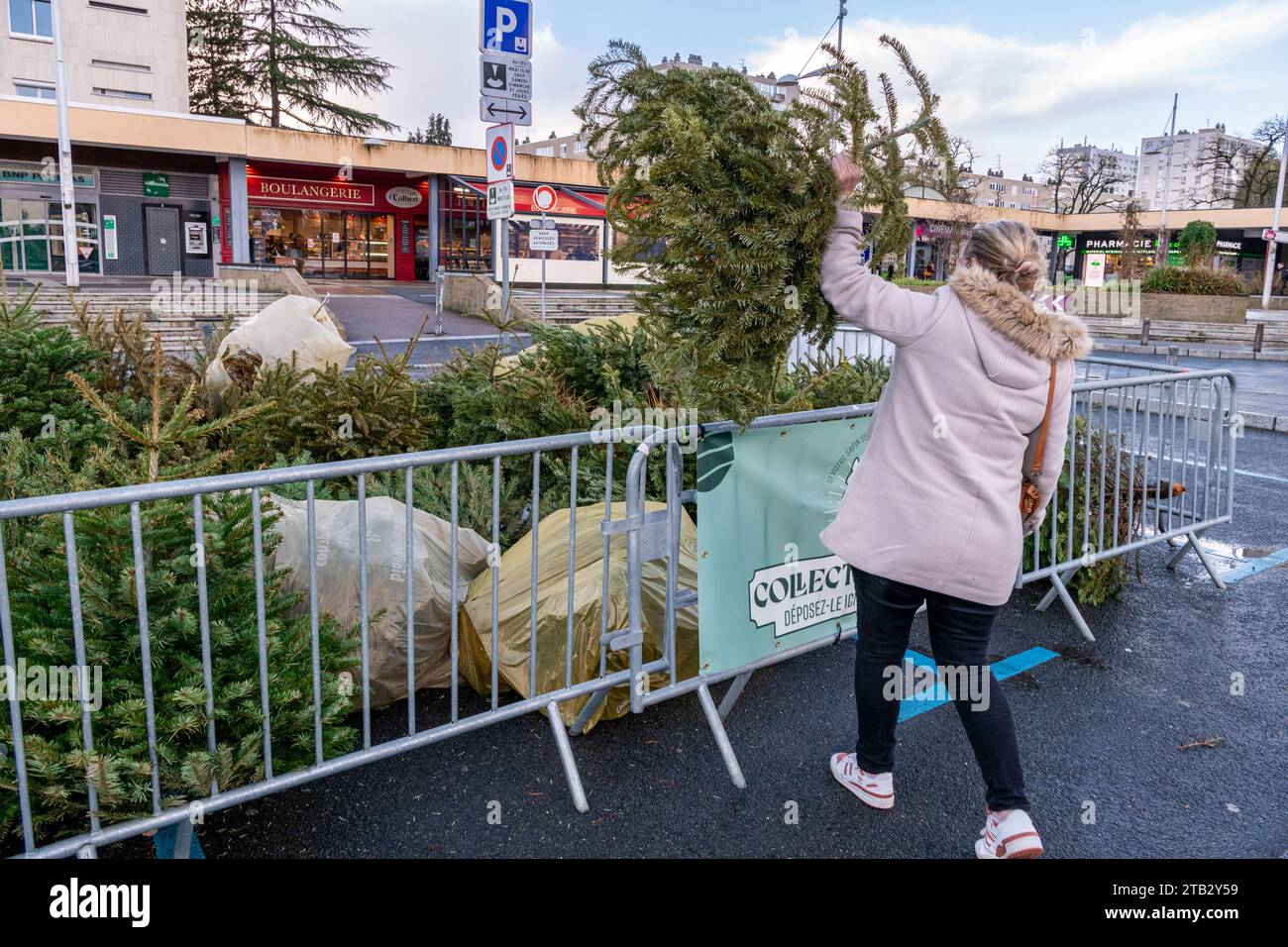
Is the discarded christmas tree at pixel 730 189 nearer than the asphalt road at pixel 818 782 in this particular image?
Yes

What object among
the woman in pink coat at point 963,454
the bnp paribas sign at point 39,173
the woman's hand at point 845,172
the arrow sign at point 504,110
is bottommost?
the woman in pink coat at point 963,454

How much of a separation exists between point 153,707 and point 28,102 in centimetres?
3210

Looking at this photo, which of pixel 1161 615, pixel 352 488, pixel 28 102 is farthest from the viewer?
pixel 28 102

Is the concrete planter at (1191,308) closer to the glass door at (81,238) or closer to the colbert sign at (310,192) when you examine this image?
the colbert sign at (310,192)

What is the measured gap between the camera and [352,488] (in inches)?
192

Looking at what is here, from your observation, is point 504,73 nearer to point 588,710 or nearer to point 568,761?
point 588,710

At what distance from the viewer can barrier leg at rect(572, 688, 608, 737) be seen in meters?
3.66

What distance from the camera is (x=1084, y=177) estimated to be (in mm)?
69250

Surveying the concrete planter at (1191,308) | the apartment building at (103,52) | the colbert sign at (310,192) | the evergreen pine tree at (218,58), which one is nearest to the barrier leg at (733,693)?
the concrete planter at (1191,308)

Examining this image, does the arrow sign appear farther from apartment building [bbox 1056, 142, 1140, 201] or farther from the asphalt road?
apartment building [bbox 1056, 142, 1140, 201]

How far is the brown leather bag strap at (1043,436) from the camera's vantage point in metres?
2.91

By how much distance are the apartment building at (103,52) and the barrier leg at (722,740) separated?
39.0 m
